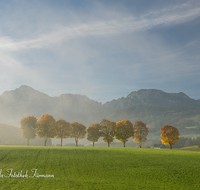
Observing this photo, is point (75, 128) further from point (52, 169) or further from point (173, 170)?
point (173, 170)

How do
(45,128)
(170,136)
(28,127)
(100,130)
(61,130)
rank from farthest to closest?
(100,130)
(61,130)
(28,127)
(45,128)
(170,136)

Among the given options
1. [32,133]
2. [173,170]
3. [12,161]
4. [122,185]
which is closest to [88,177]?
[122,185]

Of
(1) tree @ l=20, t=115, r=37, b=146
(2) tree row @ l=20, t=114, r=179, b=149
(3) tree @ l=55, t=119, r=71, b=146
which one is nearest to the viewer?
(2) tree row @ l=20, t=114, r=179, b=149

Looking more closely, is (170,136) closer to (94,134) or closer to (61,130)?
(94,134)

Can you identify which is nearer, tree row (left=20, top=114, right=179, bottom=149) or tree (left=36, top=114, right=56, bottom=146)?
tree row (left=20, top=114, right=179, bottom=149)

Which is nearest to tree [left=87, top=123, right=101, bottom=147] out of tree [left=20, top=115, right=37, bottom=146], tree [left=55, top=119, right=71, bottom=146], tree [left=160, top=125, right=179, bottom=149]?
tree [left=55, top=119, right=71, bottom=146]

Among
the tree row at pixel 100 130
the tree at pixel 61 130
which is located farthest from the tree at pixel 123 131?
the tree at pixel 61 130

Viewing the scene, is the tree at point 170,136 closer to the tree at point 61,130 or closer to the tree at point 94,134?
the tree at point 94,134

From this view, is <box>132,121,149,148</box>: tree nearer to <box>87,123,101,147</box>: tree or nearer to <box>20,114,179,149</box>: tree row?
<box>20,114,179,149</box>: tree row

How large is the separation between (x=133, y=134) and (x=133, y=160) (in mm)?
61305

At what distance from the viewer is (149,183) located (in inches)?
1302

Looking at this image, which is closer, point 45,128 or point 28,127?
point 45,128

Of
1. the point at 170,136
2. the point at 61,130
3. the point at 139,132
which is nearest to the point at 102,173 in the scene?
the point at 170,136

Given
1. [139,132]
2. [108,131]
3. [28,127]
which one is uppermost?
[28,127]
